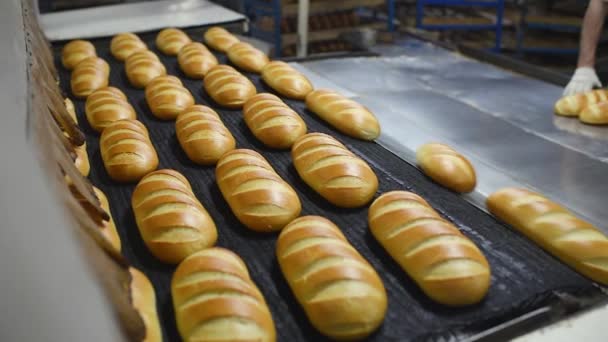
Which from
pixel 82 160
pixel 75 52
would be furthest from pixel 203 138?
pixel 75 52

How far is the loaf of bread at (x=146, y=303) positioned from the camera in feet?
3.81

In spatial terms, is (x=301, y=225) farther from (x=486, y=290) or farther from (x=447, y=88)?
(x=447, y=88)

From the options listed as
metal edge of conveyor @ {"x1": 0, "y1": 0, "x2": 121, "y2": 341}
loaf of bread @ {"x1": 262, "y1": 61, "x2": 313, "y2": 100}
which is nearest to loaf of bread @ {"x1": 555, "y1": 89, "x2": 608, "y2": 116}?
loaf of bread @ {"x1": 262, "y1": 61, "x2": 313, "y2": 100}

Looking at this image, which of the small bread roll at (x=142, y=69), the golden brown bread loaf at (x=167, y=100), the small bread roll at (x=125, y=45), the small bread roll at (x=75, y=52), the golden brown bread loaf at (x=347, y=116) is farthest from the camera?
the small bread roll at (x=125, y=45)

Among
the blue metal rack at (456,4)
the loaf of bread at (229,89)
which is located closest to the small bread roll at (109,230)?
the loaf of bread at (229,89)

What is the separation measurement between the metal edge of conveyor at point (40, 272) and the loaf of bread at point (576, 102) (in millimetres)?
2633

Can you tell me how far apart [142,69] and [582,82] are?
101 inches

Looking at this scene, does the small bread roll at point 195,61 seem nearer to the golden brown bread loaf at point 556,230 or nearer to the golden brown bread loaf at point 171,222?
the golden brown bread loaf at point 171,222

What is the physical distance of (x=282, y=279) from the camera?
4.70 feet

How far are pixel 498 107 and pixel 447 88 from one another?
15.0 inches

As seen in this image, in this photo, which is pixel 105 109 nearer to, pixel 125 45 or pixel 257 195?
pixel 257 195

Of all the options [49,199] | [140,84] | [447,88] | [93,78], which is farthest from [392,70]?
[49,199]

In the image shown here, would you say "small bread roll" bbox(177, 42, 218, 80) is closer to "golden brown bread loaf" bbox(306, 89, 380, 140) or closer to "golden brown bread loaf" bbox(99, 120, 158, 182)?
"golden brown bread loaf" bbox(306, 89, 380, 140)

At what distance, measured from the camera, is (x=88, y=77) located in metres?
2.68
